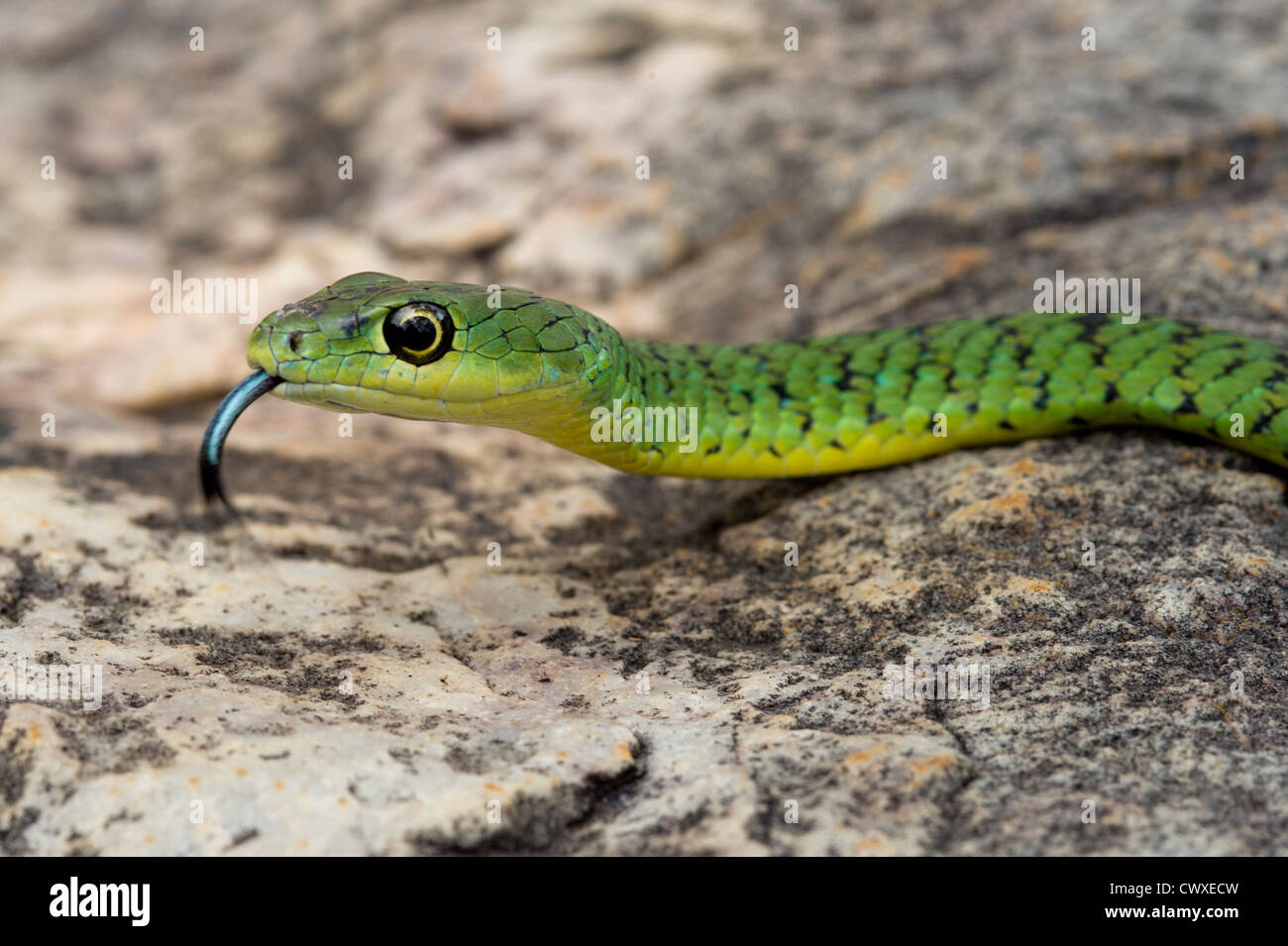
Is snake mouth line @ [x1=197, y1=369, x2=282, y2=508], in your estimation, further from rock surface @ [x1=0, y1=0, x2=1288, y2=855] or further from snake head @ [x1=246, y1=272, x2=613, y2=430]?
rock surface @ [x1=0, y1=0, x2=1288, y2=855]

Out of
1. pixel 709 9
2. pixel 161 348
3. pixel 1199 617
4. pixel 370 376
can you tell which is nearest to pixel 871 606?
pixel 1199 617

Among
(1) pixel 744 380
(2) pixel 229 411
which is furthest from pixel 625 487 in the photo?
(2) pixel 229 411

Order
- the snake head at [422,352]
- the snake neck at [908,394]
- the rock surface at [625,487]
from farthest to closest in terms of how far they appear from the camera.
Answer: the snake neck at [908,394] < the snake head at [422,352] < the rock surface at [625,487]

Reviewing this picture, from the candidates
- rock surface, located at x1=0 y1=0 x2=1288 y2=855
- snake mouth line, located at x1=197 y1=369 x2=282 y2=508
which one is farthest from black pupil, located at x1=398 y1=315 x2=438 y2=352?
rock surface, located at x1=0 y1=0 x2=1288 y2=855

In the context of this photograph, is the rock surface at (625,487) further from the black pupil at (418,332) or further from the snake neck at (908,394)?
the black pupil at (418,332)

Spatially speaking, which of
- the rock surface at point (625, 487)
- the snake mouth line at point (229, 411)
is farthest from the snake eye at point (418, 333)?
the rock surface at point (625, 487)

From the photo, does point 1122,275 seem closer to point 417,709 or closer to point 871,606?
point 871,606
